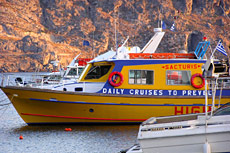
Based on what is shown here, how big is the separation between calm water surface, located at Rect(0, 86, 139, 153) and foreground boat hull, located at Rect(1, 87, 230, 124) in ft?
1.56

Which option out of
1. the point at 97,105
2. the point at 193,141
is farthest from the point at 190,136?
the point at 97,105

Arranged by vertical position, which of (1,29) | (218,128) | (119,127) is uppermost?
(1,29)

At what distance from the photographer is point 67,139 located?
18328 mm

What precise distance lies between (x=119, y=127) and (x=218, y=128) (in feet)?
31.4

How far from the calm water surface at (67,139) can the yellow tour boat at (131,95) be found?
59cm

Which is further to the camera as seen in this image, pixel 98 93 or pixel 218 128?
pixel 98 93

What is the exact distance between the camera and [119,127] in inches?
795

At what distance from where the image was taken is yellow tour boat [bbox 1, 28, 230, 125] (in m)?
19.7

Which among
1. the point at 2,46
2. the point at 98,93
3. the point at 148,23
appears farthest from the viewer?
the point at 148,23

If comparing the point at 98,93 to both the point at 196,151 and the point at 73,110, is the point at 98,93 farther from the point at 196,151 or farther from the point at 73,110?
the point at 196,151

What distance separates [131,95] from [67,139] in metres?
3.13

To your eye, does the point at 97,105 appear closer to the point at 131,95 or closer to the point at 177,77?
the point at 131,95

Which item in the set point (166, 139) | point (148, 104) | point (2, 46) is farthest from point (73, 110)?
point (2, 46)

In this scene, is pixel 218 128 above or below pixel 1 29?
below
